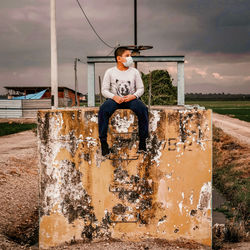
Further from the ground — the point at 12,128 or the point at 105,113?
the point at 105,113

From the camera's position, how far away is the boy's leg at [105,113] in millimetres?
3545

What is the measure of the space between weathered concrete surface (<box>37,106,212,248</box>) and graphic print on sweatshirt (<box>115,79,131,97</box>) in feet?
0.90

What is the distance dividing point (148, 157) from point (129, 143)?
0.29 m

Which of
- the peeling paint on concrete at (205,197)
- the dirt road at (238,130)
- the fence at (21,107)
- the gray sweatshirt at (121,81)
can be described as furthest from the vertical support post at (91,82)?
the fence at (21,107)

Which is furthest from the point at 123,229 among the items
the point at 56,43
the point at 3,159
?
the point at 56,43

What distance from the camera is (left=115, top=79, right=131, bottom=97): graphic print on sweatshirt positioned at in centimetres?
364

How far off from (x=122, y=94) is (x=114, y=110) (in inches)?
9.0

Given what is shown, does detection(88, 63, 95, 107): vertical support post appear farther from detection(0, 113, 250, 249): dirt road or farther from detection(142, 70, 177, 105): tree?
detection(142, 70, 177, 105): tree

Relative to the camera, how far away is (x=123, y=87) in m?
3.64

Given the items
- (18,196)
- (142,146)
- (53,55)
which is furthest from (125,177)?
(53,55)

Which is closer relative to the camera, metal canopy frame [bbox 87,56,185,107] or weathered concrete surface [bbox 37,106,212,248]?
weathered concrete surface [bbox 37,106,212,248]

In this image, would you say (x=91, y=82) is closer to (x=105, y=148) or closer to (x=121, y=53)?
(x=121, y=53)

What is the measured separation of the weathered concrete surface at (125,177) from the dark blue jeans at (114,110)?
8.8 inches

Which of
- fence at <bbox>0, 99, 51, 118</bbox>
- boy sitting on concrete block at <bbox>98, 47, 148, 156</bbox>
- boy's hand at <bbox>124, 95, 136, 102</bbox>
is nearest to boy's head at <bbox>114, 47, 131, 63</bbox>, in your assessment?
boy sitting on concrete block at <bbox>98, 47, 148, 156</bbox>
